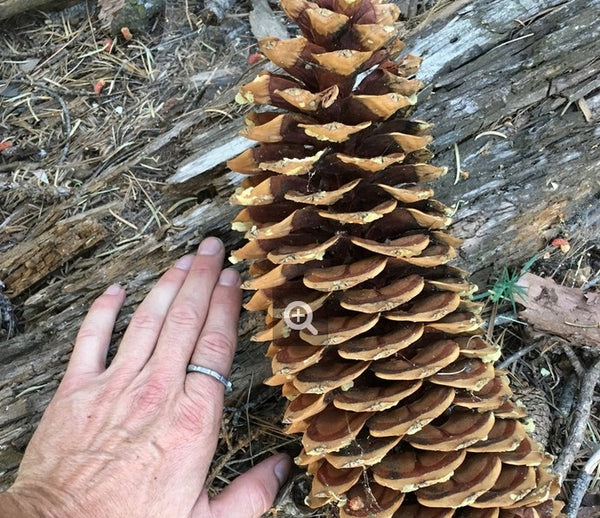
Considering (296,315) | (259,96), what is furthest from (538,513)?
(259,96)

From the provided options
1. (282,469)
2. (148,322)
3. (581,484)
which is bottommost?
(581,484)

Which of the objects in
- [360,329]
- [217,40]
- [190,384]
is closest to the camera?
[360,329]

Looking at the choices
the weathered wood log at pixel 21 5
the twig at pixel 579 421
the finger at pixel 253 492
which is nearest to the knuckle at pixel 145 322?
the finger at pixel 253 492

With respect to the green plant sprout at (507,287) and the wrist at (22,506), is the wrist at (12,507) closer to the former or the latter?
the wrist at (22,506)

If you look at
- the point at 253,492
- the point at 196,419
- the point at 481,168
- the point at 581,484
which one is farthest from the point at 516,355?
the point at 196,419

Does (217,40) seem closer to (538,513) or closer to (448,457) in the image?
(448,457)

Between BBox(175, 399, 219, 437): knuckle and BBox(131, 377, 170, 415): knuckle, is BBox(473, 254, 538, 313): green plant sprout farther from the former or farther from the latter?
BBox(131, 377, 170, 415): knuckle

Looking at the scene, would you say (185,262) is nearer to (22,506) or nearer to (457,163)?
(22,506)
